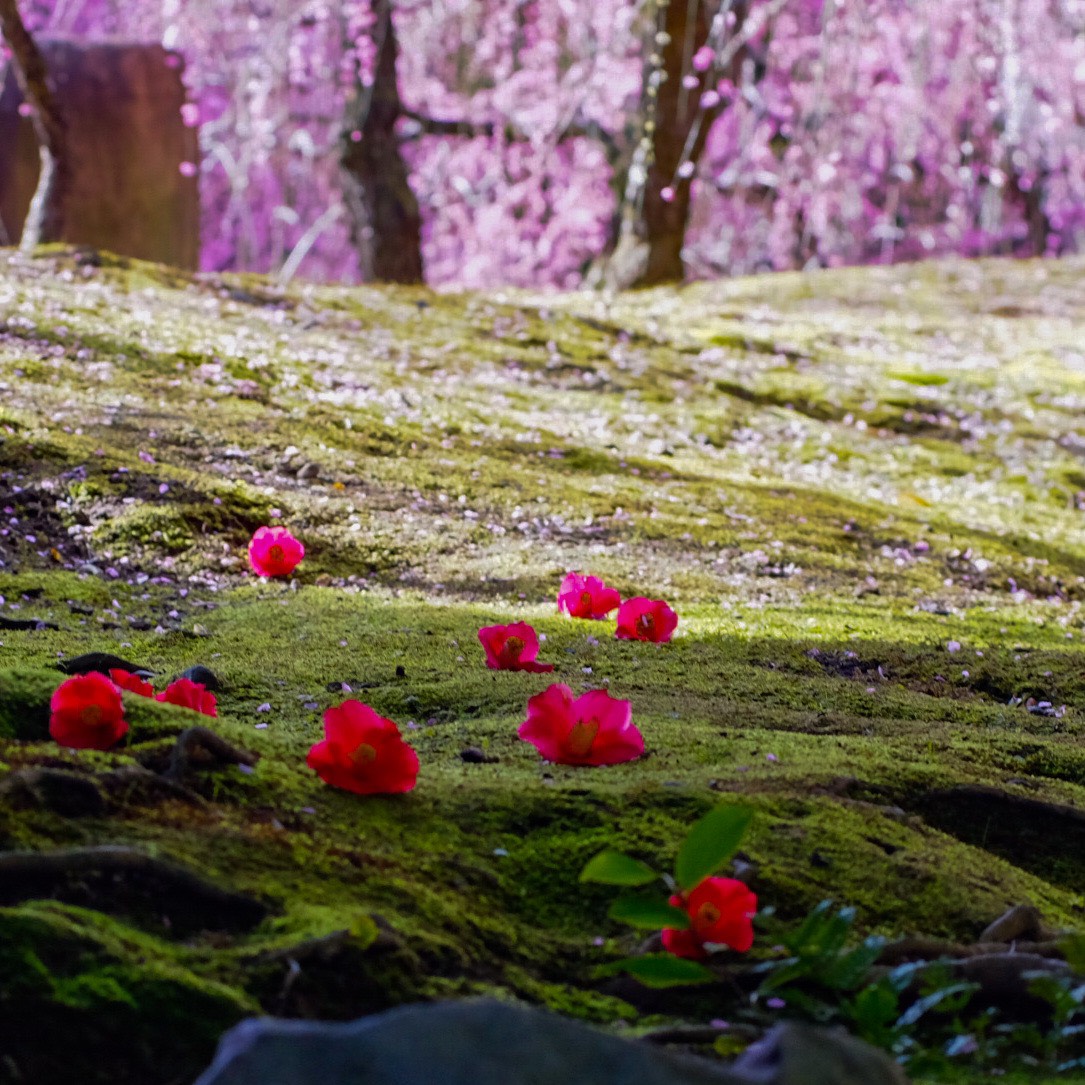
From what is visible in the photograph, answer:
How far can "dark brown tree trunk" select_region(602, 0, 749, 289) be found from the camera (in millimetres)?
13602

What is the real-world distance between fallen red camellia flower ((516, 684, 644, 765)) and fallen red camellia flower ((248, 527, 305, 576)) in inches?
79.6

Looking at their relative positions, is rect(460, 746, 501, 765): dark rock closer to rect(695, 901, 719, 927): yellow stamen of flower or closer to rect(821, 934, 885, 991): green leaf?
rect(695, 901, 719, 927): yellow stamen of flower

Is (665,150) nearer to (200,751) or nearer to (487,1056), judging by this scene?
(200,751)

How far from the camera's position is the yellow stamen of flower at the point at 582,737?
95.1 inches

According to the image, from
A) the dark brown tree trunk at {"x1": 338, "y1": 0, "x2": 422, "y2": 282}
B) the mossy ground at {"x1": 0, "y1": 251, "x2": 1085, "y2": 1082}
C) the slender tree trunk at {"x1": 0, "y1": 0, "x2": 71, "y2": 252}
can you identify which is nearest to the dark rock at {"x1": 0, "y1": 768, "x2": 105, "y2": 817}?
the mossy ground at {"x1": 0, "y1": 251, "x2": 1085, "y2": 1082}

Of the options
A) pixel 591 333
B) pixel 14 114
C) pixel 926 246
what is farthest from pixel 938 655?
pixel 926 246

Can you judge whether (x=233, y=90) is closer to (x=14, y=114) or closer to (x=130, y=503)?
(x=14, y=114)

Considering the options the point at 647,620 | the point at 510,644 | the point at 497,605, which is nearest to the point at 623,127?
the point at 497,605

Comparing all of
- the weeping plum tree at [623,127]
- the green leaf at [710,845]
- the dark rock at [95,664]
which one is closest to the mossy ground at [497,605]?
the dark rock at [95,664]

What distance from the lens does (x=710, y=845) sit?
1663mm

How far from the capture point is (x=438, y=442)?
6.65m

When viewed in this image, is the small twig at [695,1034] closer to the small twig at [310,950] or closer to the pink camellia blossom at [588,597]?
the small twig at [310,950]

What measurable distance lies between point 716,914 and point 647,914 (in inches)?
5.3

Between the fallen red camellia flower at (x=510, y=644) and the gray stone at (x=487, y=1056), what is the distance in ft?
5.95
